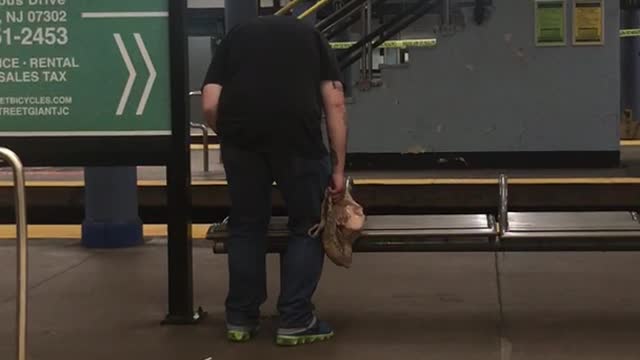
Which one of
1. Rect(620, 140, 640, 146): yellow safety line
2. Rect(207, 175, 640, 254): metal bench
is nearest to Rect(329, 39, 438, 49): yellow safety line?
Rect(620, 140, 640, 146): yellow safety line

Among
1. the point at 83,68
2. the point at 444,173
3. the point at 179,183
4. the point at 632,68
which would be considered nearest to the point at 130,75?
the point at 83,68

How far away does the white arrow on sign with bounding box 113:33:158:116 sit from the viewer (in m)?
4.87

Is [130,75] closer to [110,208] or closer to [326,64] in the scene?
[326,64]

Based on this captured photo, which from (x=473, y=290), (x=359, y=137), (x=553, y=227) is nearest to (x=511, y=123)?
(x=359, y=137)

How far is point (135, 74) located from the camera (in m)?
4.89

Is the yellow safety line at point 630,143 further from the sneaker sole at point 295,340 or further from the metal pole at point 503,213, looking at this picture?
the sneaker sole at point 295,340

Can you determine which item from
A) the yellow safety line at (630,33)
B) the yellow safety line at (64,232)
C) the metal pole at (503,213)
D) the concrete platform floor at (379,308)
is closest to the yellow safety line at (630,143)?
the yellow safety line at (630,33)

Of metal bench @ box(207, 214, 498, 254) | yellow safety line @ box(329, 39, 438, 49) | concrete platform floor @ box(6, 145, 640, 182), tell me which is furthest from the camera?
yellow safety line @ box(329, 39, 438, 49)

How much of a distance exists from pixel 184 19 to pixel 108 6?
→ 1.26 feet

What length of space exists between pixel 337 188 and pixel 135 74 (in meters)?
1.22

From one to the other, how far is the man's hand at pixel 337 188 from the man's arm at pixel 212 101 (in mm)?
592

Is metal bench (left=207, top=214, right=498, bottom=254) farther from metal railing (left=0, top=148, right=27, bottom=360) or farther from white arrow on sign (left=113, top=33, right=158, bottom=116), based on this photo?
metal railing (left=0, top=148, right=27, bottom=360)

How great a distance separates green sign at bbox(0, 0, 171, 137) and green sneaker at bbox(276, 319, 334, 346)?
122cm

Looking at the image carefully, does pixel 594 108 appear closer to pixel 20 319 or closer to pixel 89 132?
pixel 89 132
